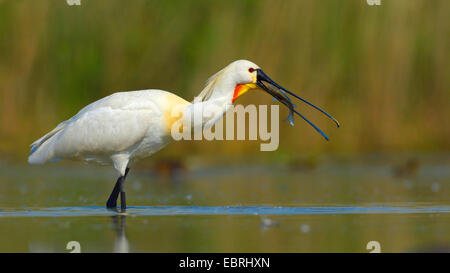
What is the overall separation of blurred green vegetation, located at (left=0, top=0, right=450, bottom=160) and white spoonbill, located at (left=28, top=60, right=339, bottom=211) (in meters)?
4.00

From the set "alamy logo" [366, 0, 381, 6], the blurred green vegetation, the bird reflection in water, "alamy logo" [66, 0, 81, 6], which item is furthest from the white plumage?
"alamy logo" [366, 0, 381, 6]

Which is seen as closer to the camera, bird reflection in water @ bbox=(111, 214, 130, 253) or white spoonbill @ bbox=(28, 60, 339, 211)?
bird reflection in water @ bbox=(111, 214, 130, 253)

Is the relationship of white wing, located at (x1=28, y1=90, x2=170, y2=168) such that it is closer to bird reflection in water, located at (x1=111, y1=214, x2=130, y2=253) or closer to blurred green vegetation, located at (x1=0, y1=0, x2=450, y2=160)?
bird reflection in water, located at (x1=111, y1=214, x2=130, y2=253)

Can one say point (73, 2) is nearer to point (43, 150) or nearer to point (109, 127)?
point (43, 150)

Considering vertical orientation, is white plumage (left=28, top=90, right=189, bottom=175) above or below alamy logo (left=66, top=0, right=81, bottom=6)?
below

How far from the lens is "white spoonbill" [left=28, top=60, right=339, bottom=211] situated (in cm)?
931

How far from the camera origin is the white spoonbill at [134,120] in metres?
9.31

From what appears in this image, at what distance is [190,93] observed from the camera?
44.6ft

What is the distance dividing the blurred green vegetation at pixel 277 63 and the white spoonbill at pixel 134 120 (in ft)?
13.1

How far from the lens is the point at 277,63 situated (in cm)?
1359

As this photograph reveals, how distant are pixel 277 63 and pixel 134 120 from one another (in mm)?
4689

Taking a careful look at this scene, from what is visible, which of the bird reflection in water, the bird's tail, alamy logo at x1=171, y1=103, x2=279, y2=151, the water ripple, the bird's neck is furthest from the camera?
alamy logo at x1=171, y1=103, x2=279, y2=151

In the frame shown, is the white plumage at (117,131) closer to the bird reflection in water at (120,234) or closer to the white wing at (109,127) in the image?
the white wing at (109,127)
